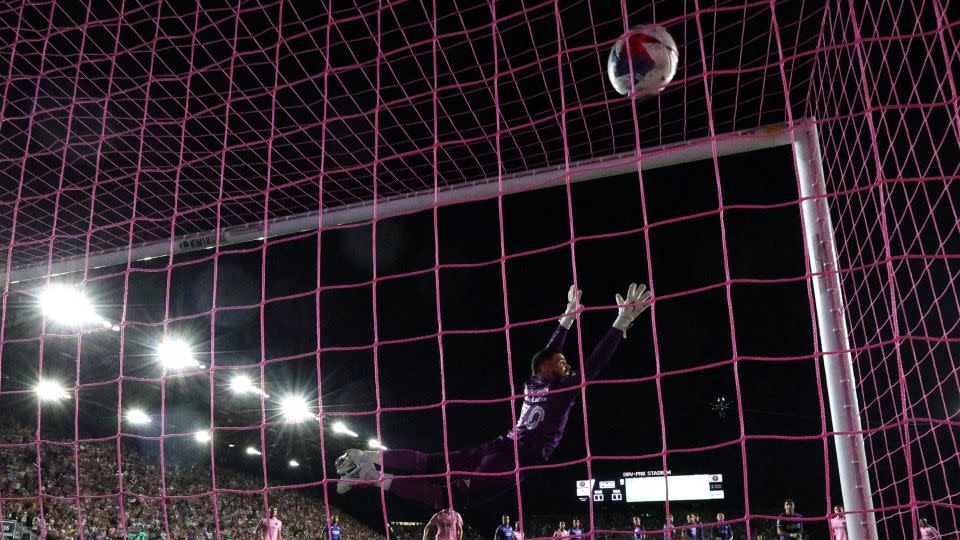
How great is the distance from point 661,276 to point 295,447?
17161 mm

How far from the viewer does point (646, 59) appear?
3496 mm

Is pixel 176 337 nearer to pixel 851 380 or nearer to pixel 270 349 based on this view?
pixel 270 349

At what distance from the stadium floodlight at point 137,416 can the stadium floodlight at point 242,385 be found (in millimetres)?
2749

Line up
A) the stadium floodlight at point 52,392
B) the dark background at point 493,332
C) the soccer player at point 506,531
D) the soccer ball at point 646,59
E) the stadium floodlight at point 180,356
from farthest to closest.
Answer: the stadium floodlight at point 52,392 < the stadium floodlight at point 180,356 < the soccer player at point 506,531 < the dark background at point 493,332 < the soccer ball at point 646,59

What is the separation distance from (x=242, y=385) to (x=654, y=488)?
1294 cm

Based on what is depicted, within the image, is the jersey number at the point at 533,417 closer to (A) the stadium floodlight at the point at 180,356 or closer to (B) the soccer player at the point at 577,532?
(B) the soccer player at the point at 577,532

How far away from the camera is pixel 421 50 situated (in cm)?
455

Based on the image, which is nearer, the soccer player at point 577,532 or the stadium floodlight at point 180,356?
the soccer player at point 577,532

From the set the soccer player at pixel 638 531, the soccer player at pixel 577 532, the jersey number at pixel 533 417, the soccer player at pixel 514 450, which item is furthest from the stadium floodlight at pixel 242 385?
the jersey number at pixel 533 417

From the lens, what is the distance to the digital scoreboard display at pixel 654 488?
22.6m

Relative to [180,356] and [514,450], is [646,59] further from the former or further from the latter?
[180,356]

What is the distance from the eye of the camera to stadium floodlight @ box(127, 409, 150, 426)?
21734 mm

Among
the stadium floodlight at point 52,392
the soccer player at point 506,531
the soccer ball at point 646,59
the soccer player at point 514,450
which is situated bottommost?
the soccer player at point 506,531

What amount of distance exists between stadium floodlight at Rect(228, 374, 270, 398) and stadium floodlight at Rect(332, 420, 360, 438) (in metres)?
4.10
